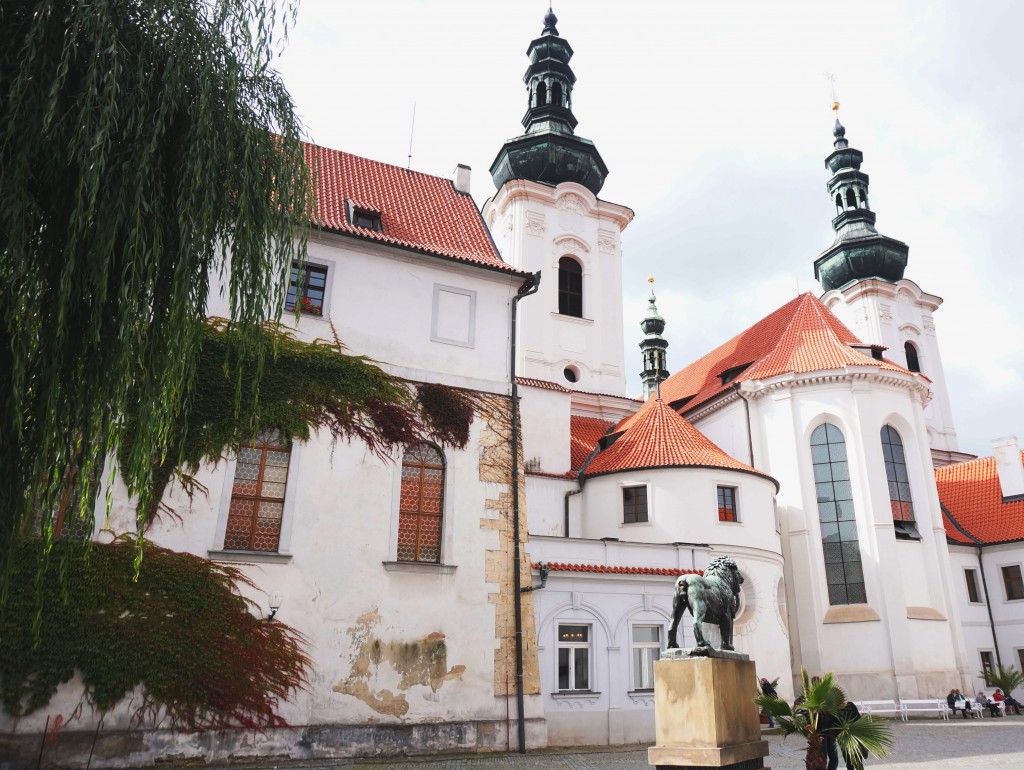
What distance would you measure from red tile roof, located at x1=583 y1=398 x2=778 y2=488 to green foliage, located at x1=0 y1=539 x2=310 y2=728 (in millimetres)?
11313

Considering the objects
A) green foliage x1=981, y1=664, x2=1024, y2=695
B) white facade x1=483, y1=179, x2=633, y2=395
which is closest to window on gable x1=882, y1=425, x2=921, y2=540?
green foliage x1=981, y1=664, x2=1024, y2=695

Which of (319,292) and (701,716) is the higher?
(319,292)

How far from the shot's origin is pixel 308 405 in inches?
545

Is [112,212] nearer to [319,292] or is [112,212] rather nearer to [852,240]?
[319,292]

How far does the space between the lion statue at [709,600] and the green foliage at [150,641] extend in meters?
6.61

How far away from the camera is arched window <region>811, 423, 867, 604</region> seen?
2431 centimetres

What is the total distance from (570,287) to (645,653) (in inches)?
783

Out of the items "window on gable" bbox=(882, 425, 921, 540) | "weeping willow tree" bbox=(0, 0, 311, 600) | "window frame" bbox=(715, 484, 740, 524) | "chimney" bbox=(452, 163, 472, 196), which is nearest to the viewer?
"weeping willow tree" bbox=(0, 0, 311, 600)

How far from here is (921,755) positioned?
43.0ft

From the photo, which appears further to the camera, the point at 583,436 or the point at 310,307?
the point at 583,436

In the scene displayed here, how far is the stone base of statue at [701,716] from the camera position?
24.7 ft

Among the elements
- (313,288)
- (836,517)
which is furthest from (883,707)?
(313,288)

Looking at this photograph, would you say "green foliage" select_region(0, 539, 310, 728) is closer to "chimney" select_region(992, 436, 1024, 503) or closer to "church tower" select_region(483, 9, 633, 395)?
"church tower" select_region(483, 9, 633, 395)

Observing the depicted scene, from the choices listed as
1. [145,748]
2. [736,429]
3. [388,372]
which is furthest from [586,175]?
[145,748]
